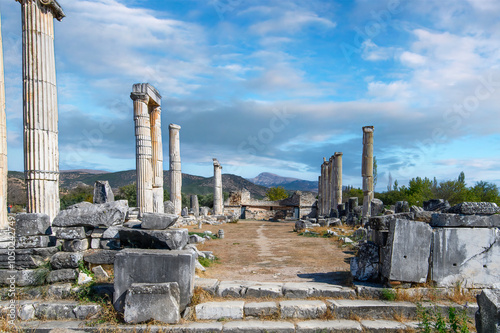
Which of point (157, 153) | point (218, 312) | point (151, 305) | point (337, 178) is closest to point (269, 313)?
point (218, 312)

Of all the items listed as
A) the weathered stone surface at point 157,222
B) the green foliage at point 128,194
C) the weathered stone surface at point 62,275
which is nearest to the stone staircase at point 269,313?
the weathered stone surface at point 62,275

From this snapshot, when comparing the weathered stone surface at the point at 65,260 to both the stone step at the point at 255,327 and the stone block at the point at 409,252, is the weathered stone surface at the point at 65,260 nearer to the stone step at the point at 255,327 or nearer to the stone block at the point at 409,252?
the stone step at the point at 255,327

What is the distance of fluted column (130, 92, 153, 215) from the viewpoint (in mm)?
15305

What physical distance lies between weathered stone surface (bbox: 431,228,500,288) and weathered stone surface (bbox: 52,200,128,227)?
234 inches

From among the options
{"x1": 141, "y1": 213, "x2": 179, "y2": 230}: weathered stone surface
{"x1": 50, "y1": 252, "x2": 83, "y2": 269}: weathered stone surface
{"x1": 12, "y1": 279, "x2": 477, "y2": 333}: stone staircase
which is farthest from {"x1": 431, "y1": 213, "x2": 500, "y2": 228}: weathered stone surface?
{"x1": 50, "y1": 252, "x2": 83, "y2": 269}: weathered stone surface

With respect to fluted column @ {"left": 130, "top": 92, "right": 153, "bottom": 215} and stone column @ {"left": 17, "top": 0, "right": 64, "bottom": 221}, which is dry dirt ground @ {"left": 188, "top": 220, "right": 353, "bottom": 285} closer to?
fluted column @ {"left": 130, "top": 92, "right": 153, "bottom": 215}

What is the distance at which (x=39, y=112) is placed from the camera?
8.73 metres

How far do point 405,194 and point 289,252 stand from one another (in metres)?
31.7


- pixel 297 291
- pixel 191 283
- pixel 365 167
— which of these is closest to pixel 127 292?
pixel 191 283

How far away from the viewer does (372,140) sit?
23312mm

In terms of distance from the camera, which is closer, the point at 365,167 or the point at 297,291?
the point at 297,291

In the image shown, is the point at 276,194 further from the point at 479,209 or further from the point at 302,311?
the point at 302,311

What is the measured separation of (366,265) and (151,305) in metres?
4.01

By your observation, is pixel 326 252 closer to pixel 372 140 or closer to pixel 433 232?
pixel 433 232
